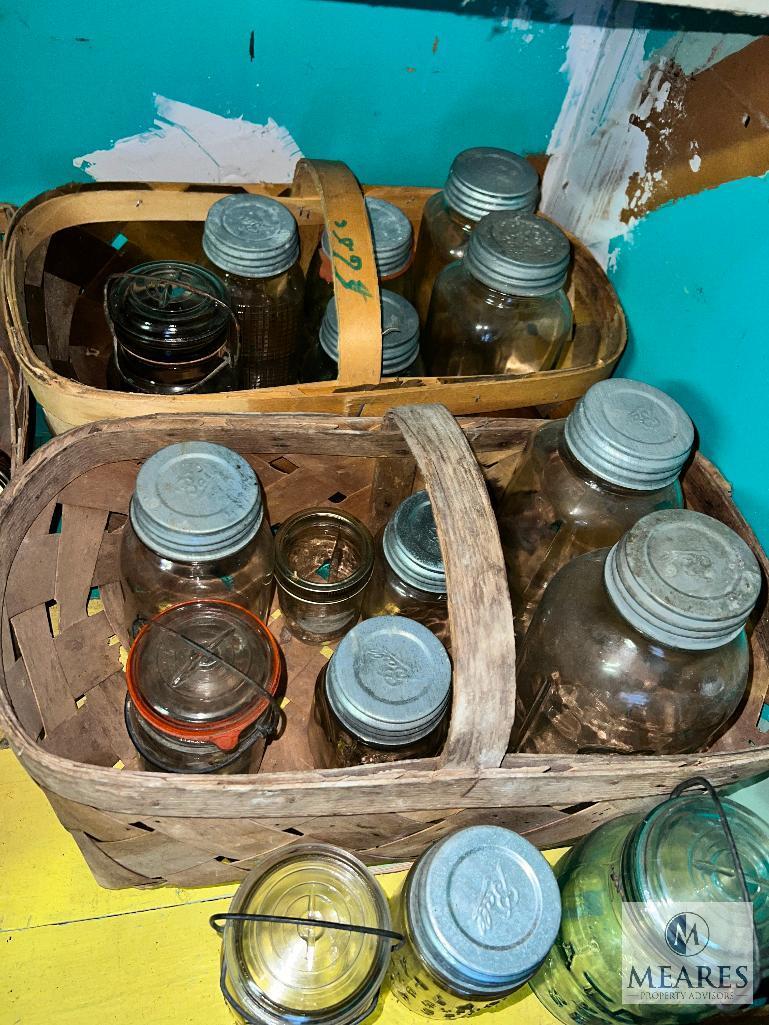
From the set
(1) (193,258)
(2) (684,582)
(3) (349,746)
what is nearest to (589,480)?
(2) (684,582)

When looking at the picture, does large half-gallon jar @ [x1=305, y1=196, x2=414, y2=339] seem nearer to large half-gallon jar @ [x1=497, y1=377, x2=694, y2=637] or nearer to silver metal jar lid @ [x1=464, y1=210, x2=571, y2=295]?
silver metal jar lid @ [x1=464, y1=210, x2=571, y2=295]

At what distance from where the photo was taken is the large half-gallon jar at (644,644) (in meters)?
0.52

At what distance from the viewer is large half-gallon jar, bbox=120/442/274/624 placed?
1.99 feet

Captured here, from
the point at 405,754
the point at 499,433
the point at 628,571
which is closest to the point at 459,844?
the point at 405,754

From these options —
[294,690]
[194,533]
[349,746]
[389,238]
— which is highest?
[389,238]

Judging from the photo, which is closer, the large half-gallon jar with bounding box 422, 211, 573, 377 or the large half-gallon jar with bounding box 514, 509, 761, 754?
the large half-gallon jar with bounding box 514, 509, 761, 754

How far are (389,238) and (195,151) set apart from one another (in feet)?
0.81

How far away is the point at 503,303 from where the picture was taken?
78 centimetres

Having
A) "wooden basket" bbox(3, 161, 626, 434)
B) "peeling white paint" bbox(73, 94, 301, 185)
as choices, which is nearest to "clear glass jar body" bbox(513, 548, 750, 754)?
"wooden basket" bbox(3, 161, 626, 434)

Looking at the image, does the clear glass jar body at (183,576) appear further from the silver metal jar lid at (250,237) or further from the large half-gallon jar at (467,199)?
the large half-gallon jar at (467,199)

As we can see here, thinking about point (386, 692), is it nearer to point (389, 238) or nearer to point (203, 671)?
point (203, 671)

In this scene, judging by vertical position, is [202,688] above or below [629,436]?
below

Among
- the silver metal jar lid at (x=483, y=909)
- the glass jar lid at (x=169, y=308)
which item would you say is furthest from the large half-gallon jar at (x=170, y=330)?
the silver metal jar lid at (x=483, y=909)

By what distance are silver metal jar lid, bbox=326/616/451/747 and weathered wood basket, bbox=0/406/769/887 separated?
0.03 meters
